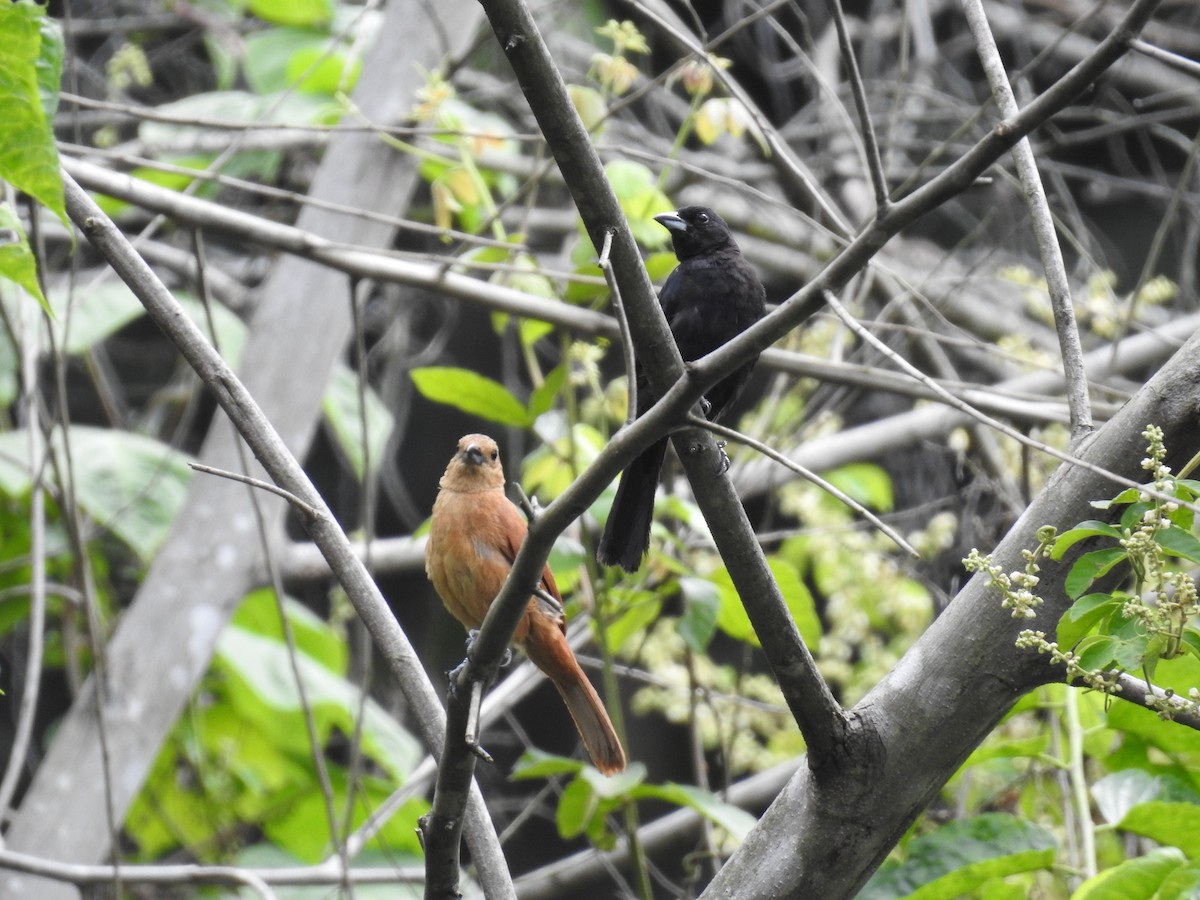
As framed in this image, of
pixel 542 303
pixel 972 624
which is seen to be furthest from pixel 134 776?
pixel 972 624

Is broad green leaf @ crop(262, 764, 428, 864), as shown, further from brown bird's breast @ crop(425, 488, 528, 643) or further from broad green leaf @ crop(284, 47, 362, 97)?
broad green leaf @ crop(284, 47, 362, 97)

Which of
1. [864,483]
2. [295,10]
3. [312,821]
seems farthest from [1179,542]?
[295,10]

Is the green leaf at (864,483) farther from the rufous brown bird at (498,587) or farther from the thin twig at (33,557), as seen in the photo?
the thin twig at (33,557)

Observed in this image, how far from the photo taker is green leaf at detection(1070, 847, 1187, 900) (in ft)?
6.41

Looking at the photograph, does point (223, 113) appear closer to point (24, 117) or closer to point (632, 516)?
point (632, 516)

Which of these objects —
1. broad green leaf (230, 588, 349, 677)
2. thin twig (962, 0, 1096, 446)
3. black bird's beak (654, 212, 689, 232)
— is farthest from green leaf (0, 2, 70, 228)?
broad green leaf (230, 588, 349, 677)

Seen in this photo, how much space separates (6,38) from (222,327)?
3030mm

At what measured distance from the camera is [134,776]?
12.6 feet

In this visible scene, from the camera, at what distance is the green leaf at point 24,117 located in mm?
1418

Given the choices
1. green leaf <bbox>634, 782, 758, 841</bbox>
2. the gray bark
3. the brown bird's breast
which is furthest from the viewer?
the gray bark

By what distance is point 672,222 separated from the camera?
3688 millimetres

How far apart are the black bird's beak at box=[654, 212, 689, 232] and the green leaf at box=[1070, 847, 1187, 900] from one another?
7.16 feet

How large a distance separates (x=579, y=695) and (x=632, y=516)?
1.52 feet

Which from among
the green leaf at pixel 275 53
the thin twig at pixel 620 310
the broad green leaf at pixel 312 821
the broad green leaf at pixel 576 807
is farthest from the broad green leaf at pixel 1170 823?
the green leaf at pixel 275 53
